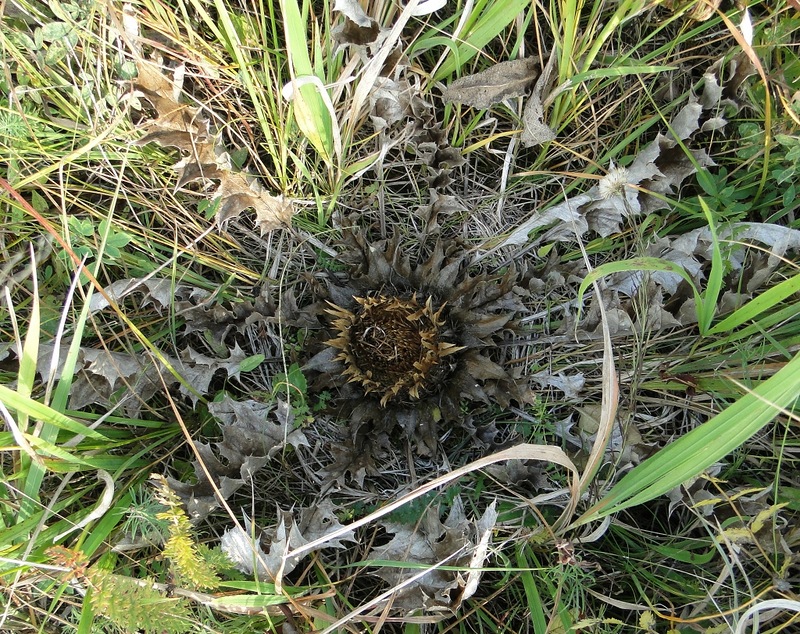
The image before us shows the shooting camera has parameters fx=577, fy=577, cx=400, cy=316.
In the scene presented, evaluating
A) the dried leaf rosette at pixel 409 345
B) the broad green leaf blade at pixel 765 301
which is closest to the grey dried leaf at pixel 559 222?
the dried leaf rosette at pixel 409 345

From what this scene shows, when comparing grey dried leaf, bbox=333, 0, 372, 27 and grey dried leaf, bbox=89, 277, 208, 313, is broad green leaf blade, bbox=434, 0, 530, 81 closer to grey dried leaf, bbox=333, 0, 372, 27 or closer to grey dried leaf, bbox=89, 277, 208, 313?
grey dried leaf, bbox=333, 0, 372, 27

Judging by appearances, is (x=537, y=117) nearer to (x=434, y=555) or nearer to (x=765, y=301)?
(x=765, y=301)

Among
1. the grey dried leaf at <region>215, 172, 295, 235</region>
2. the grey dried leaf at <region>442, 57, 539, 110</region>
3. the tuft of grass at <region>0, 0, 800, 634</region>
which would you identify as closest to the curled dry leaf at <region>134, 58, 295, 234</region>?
the grey dried leaf at <region>215, 172, 295, 235</region>

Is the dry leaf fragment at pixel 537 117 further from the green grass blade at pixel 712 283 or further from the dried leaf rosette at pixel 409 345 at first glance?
the green grass blade at pixel 712 283

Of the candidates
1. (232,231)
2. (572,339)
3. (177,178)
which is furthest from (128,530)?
(572,339)

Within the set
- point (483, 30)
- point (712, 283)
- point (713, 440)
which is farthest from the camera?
point (483, 30)

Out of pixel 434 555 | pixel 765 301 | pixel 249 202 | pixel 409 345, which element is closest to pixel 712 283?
pixel 765 301
